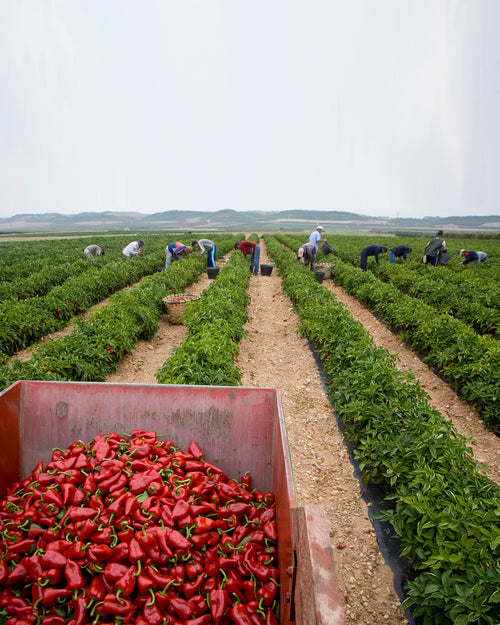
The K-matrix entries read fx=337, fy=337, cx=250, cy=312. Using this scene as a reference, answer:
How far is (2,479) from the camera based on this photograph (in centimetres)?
280

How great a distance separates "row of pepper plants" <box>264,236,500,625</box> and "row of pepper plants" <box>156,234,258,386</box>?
67.4 inches

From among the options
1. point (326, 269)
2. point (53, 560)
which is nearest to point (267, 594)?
point (53, 560)

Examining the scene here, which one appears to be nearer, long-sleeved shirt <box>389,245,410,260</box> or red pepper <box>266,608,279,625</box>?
red pepper <box>266,608,279,625</box>

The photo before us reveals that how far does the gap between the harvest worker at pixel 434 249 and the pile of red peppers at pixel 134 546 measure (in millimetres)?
15488

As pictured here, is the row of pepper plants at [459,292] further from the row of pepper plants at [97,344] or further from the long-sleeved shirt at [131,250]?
the long-sleeved shirt at [131,250]

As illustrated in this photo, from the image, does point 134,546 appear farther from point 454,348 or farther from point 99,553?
point 454,348

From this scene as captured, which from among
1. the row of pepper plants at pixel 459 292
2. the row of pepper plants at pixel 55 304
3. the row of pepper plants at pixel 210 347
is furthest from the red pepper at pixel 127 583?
the row of pepper plants at pixel 459 292

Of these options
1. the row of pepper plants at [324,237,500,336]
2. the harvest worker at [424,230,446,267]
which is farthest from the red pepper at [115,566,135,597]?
the harvest worker at [424,230,446,267]

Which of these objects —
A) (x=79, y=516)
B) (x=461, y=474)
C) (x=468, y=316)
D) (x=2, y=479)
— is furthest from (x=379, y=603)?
(x=468, y=316)

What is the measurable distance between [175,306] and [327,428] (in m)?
5.38

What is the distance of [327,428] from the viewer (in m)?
4.96

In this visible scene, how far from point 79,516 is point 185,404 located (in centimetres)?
112

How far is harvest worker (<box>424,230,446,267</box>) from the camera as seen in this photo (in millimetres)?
15070

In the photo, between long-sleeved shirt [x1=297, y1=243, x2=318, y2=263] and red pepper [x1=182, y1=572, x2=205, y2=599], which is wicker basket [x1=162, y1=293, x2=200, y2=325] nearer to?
long-sleeved shirt [x1=297, y1=243, x2=318, y2=263]
